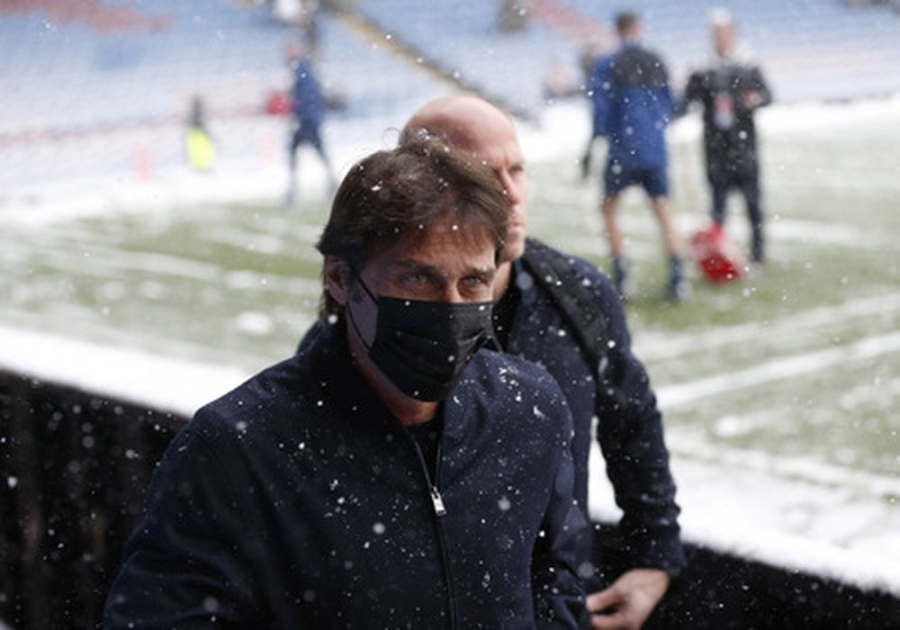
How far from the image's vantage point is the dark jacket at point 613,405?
277 centimetres

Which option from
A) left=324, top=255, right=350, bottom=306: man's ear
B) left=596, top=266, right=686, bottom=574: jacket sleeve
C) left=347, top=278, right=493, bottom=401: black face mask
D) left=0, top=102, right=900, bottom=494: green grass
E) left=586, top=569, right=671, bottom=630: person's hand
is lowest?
left=0, top=102, right=900, bottom=494: green grass

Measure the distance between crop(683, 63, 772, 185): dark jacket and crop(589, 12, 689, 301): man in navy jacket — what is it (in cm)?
48

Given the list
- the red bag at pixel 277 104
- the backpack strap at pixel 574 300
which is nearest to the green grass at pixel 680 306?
the backpack strap at pixel 574 300

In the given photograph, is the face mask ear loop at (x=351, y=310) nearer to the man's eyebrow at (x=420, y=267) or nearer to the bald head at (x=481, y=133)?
the man's eyebrow at (x=420, y=267)

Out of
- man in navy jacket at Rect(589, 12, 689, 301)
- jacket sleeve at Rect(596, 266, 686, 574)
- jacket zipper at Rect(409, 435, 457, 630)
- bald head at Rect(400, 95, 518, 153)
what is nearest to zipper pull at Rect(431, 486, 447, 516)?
jacket zipper at Rect(409, 435, 457, 630)

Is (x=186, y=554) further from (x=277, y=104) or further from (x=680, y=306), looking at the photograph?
(x=277, y=104)

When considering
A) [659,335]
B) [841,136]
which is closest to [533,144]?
[841,136]

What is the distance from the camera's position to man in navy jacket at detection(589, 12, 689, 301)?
10.4 metres

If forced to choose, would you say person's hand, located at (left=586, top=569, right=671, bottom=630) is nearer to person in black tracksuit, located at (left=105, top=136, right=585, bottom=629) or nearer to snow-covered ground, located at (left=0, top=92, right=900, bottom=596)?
snow-covered ground, located at (left=0, top=92, right=900, bottom=596)

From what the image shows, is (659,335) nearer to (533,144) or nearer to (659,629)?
(659,629)

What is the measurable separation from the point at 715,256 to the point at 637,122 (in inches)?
45.6

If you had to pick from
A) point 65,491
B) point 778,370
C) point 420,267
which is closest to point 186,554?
point 420,267

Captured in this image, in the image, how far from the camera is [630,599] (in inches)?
112

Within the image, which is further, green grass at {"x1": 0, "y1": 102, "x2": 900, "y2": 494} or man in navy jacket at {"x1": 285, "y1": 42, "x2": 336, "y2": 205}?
man in navy jacket at {"x1": 285, "y1": 42, "x2": 336, "y2": 205}
